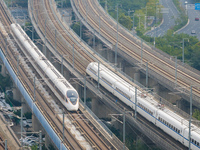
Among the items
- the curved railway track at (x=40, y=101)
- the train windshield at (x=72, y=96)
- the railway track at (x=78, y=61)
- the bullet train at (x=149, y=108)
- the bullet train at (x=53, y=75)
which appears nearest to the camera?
the bullet train at (x=149, y=108)

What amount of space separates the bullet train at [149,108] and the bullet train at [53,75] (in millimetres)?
9202

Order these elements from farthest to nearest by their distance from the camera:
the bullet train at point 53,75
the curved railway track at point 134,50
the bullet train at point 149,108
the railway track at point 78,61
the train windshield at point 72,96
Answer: the curved railway track at point 134,50
the bullet train at point 53,75
the train windshield at point 72,96
the railway track at point 78,61
the bullet train at point 149,108

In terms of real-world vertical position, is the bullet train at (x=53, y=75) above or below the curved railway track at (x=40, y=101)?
above

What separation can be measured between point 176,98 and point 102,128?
30298 mm

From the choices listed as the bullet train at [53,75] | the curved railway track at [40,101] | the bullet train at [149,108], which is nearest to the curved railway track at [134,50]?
the bullet train at [149,108]

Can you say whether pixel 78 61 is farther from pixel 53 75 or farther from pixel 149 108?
pixel 149 108

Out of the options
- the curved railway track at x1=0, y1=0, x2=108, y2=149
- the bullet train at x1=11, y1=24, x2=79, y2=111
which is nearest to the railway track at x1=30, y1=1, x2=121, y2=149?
the bullet train at x1=11, y1=24, x2=79, y2=111

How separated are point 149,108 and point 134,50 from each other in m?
48.9

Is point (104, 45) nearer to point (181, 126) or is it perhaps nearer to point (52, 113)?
point (52, 113)

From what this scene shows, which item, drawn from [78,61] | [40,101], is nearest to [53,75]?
[40,101]

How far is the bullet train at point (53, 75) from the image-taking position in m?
109

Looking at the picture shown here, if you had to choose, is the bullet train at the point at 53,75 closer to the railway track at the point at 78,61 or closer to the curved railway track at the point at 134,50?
the railway track at the point at 78,61

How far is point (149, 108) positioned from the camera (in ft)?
345

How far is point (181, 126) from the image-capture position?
95.4m
